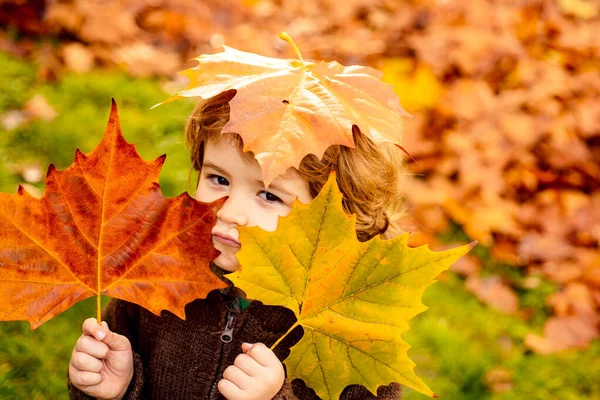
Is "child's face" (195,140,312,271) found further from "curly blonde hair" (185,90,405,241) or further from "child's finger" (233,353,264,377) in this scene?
"child's finger" (233,353,264,377)

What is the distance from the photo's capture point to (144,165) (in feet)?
3.03

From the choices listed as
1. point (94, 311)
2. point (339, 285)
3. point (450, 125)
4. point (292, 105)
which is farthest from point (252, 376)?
point (450, 125)

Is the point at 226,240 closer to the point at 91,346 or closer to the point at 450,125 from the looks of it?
the point at 91,346

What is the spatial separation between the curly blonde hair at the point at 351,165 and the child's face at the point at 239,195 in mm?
20

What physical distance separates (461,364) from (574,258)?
902 millimetres

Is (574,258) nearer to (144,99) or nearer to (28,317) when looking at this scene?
(144,99)

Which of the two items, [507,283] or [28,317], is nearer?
[28,317]

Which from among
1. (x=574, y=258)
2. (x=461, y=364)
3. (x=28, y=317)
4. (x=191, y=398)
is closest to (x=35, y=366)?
(x=191, y=398)

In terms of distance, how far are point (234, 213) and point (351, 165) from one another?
10.5 inches

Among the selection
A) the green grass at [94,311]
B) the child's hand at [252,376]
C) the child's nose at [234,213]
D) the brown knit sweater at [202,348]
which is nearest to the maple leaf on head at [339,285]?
the child's hand at [252,376]

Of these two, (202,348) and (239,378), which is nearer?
(239,378)

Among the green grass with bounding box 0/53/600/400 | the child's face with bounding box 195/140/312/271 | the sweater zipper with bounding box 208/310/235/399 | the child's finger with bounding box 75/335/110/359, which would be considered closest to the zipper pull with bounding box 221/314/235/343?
the sweater zipper with bounding box 208/310/235/399

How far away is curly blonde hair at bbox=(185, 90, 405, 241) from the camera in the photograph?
1.16 m

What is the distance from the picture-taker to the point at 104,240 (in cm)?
96
